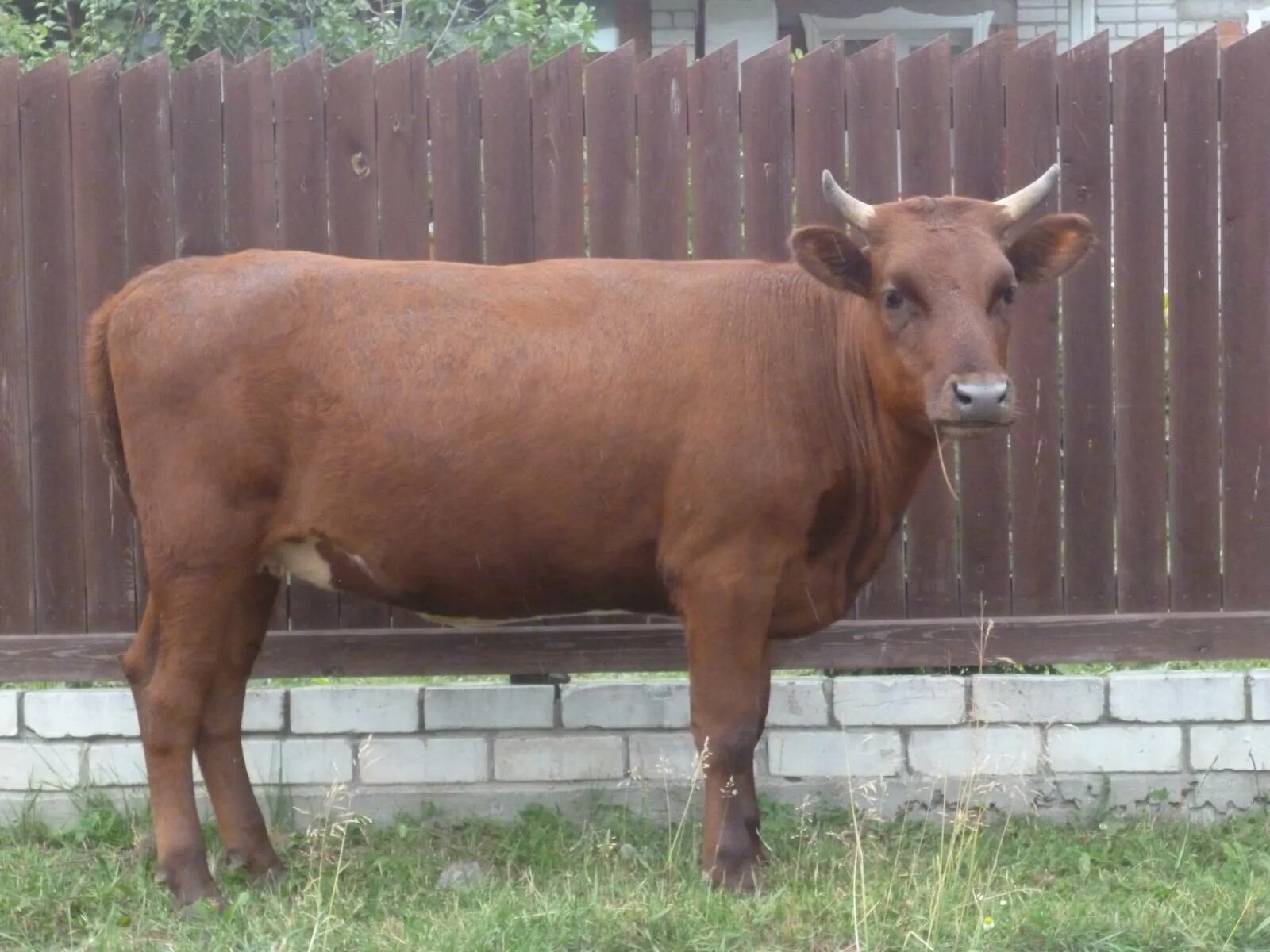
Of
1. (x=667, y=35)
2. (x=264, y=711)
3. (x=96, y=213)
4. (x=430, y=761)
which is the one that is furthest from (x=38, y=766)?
(x=667, y=35)

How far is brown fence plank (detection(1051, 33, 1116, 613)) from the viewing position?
5762 mm

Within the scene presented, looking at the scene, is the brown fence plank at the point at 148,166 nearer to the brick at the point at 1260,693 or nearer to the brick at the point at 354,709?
the brick at the point at 354,709

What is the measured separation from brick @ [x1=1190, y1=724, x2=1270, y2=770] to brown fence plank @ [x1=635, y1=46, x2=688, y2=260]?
105 inches

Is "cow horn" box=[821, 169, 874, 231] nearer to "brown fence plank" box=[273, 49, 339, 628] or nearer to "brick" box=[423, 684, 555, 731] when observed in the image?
"brown fence plank" box=[273, 49, 339, 628]

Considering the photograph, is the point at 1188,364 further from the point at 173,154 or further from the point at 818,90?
the point at 173,154

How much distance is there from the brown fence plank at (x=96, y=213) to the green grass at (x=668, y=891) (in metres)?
1.20

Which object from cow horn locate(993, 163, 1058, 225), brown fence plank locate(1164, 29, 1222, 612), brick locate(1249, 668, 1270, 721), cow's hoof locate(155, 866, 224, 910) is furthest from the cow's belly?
brick locate(1249, 668, 1270, 721)

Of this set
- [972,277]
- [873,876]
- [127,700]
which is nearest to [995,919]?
[873,876]

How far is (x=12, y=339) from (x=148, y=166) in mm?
826

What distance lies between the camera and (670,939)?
423 cm

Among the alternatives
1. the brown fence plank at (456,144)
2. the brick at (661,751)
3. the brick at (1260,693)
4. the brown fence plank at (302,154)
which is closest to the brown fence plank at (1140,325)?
the brick at (1260,693)

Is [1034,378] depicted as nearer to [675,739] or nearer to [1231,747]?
[1231,747]

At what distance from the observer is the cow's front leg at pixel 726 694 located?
4898 mm

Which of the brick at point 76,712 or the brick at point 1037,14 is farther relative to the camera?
the brick at point 1037,14
